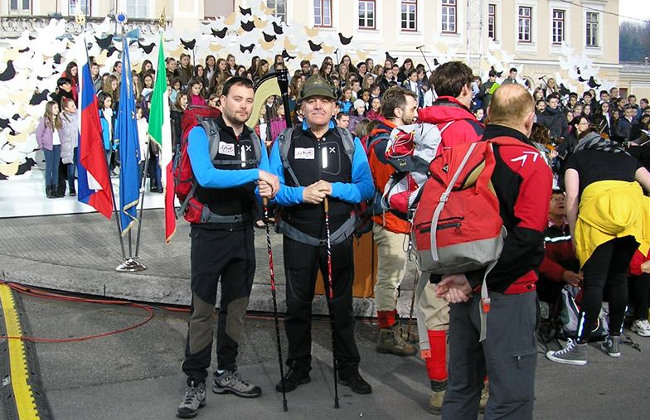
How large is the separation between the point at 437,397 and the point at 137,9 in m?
36.6

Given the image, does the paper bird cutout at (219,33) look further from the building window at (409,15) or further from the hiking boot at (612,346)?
the building window at (409,15)

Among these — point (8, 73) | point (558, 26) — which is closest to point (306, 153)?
point (8, 73)

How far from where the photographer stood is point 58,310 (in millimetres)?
7508

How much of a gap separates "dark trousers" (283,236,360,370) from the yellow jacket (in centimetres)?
193

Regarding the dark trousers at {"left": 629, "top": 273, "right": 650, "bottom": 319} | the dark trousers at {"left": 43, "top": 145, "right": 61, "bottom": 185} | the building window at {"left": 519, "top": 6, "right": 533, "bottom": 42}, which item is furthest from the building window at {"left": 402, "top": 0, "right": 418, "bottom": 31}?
the dark trousers at {"left": 629, "top": 273, "right": 650, "bottom": 319}

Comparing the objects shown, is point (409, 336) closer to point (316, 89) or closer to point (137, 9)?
point (316, 89)

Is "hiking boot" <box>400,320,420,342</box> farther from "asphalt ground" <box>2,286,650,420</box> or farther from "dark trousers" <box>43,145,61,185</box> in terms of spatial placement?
"dark trousers" <box>43,145,61,185</box>

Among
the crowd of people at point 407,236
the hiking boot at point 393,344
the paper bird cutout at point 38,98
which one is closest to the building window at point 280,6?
the paper bird cutout at point 38,98

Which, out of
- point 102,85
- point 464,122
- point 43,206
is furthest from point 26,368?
point 102,85

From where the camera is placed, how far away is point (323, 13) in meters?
40.6

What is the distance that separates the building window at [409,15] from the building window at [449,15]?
1.74 m

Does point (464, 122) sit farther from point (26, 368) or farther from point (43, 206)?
point (43, 206)

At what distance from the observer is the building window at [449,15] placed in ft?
142

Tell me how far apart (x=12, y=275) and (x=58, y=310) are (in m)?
1.22
